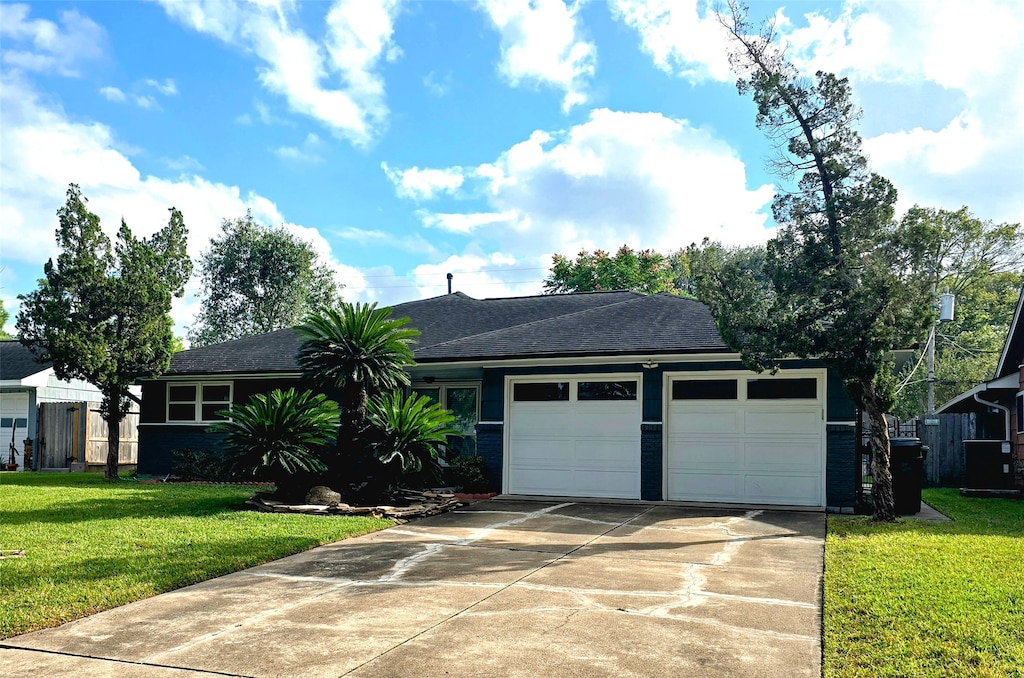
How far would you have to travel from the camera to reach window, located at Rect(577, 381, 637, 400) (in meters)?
14.6

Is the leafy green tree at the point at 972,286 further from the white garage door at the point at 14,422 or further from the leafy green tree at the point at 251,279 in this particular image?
the white garage door at the point at 14,422

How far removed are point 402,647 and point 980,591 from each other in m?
4.89

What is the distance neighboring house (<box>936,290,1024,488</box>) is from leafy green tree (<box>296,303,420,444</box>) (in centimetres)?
1386

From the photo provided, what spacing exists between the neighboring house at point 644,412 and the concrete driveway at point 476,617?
393cm

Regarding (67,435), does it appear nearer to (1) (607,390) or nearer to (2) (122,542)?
(2) (122,542)

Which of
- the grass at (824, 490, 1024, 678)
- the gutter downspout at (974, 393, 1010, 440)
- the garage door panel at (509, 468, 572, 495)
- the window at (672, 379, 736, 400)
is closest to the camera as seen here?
the grass at (824, 490, 1024, 678)

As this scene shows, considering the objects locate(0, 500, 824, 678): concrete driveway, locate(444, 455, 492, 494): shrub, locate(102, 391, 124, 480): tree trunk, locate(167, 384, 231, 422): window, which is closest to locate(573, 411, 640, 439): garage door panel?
locate(444, 455, 492, 494): shrub

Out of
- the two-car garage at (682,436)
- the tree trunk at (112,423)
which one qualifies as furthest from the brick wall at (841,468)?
the tree trunk at (112,423)

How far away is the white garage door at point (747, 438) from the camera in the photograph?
1335 cm

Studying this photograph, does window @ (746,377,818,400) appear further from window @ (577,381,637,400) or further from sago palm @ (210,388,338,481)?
sago palm @ (210,388,338,481)

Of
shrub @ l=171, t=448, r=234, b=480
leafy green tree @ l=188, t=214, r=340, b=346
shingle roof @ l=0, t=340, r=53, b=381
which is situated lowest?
shrub @ l=171, t=448, r=234, b=480

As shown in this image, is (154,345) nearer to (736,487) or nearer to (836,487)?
(736,487)

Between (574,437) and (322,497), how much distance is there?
494cm

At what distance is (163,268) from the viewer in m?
18.5
